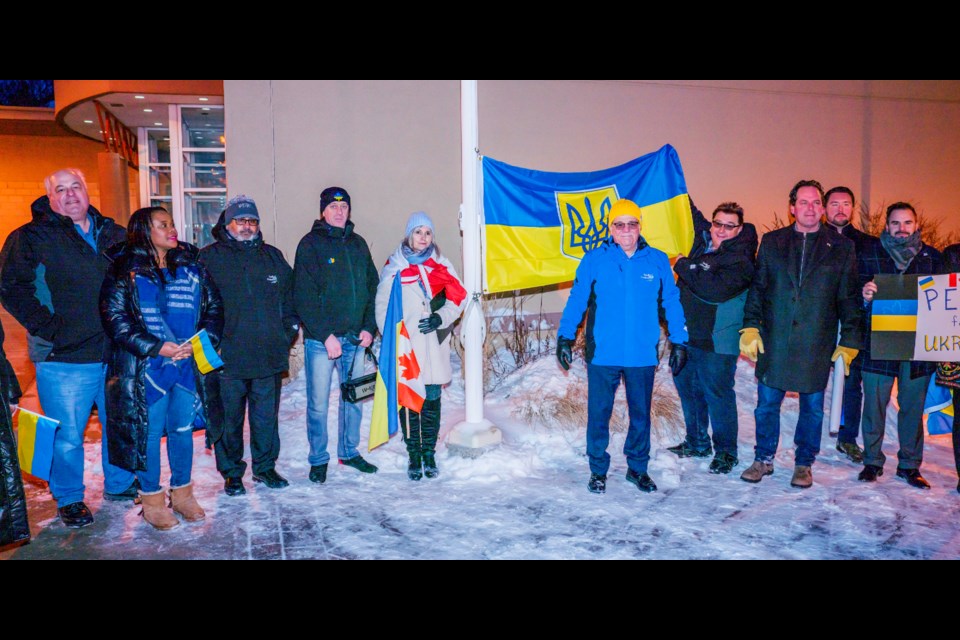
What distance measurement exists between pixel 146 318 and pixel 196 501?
134cm

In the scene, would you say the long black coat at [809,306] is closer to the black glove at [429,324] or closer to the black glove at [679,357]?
the black glove at [679,357]

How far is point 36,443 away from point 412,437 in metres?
2.52

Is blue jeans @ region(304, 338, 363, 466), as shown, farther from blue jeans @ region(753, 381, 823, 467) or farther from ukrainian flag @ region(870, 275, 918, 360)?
ukrainian flag @ region(870, 275, 918, 360)

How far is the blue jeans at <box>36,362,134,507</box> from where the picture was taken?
4520mm

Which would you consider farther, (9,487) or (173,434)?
(173,434)

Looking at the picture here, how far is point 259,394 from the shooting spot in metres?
5.11

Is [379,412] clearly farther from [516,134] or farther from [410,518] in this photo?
[516,134]

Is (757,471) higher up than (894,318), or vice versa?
(894,318)

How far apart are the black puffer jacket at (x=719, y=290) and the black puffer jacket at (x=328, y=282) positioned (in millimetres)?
2678

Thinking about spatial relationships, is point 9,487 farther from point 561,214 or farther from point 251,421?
point 561,214

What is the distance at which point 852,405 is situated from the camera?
236 inches

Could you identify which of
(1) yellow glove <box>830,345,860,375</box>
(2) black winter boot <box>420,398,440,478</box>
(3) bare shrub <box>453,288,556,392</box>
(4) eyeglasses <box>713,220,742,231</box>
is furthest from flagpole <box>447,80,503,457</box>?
(1) yellow glove <box>830,345,860,375</box>

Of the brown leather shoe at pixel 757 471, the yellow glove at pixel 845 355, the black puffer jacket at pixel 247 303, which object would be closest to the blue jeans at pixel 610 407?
the brown leather shoe at pixel 757 471

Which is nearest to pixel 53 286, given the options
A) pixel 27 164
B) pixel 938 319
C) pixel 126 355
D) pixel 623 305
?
pixel 126 355
